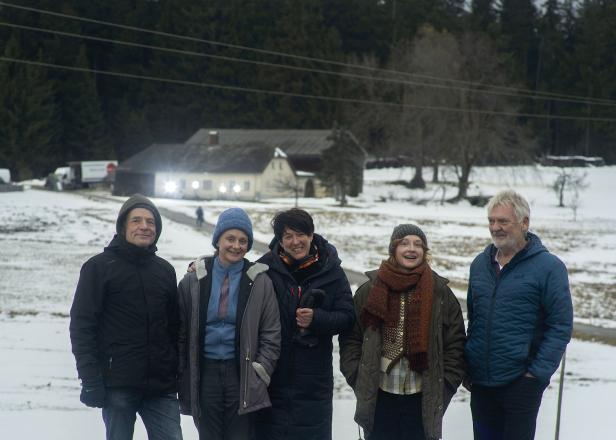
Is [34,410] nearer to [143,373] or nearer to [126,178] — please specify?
[143,373]

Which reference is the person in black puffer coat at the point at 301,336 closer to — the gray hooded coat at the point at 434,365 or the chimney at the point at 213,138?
the gray hooded coat at the point at 434,365

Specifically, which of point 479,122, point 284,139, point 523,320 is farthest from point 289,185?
point 523,320

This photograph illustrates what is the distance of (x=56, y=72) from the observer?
240 feet

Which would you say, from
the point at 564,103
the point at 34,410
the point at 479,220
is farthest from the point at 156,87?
the point at 34,410

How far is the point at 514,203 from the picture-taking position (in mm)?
4676

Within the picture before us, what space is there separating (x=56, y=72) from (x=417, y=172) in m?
36.3

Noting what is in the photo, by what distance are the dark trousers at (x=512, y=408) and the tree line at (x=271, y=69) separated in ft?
177

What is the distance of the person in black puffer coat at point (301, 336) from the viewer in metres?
4.70

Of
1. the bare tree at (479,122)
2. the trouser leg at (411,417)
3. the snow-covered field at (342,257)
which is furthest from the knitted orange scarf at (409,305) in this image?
the bare tree at (479,122)

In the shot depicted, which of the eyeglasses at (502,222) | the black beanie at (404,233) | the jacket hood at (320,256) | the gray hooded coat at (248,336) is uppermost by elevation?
the eyeglasses at (502,222)

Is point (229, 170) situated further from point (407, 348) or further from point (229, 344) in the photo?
point (407, 348)

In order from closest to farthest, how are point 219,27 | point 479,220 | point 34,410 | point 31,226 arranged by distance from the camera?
point 34,410 < point 31,226 < point 479,220 < point 219,27

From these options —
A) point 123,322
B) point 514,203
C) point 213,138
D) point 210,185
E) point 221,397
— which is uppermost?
point 213,138

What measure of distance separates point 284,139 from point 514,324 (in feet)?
194
